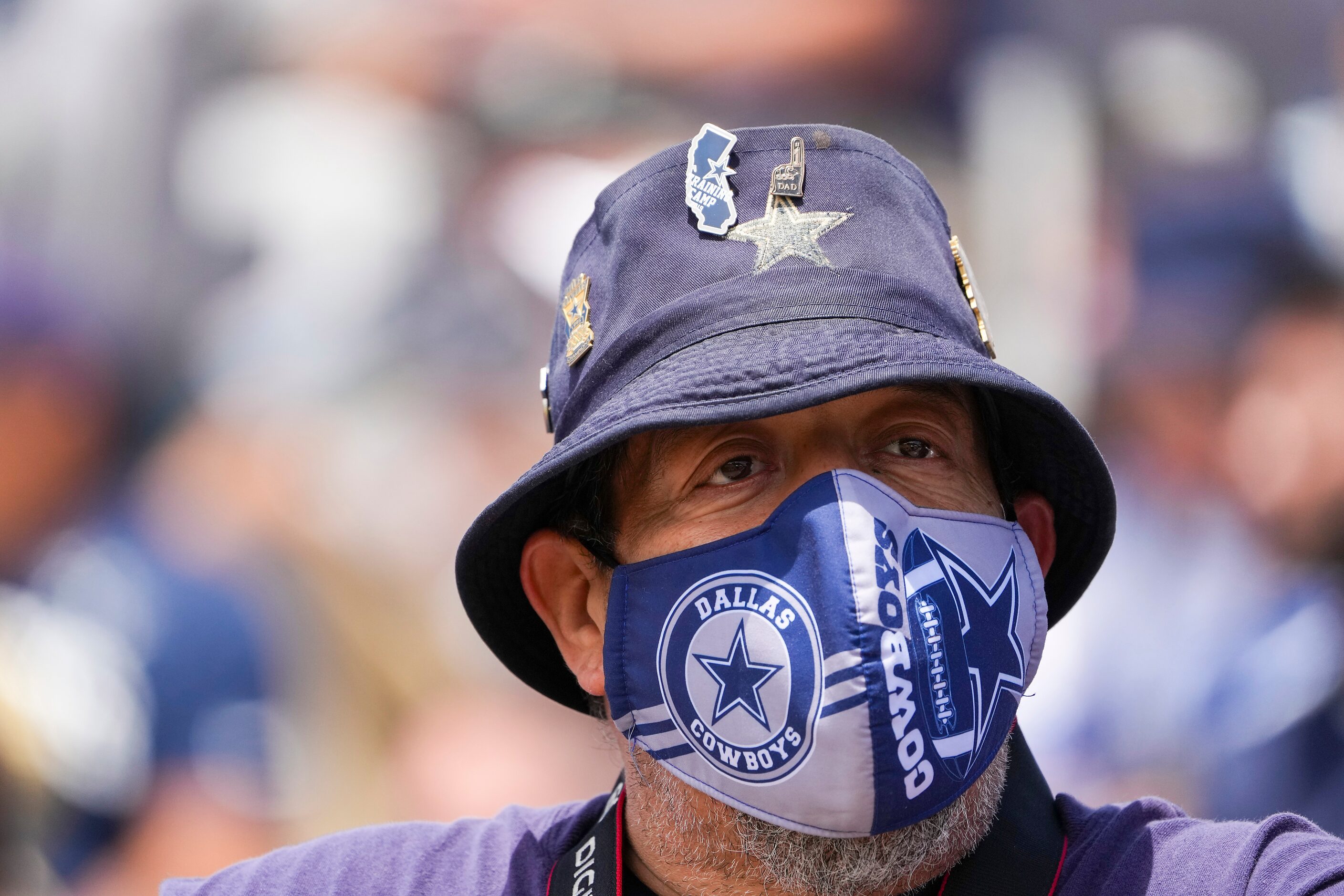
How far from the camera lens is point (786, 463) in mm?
2004

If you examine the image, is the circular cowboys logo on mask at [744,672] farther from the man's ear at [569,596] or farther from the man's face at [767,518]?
the man's ear at [569,596]

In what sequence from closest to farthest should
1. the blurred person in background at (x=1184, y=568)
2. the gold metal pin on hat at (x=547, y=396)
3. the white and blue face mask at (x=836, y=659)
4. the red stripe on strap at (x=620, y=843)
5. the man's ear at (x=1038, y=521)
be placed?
the white and blue face mask at (x=836, y=659) < the red stripe on strap at (x=620, y=843) < the man's ear at (x=1038, y=521) < the gold metal pin on hat at (x=547, y=396) < the blurred person in background at (x=1184, y=568)

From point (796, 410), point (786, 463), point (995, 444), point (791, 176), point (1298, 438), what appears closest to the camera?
point (796, 410)

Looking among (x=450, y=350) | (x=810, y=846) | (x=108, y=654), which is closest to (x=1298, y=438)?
(x=450, y=350)

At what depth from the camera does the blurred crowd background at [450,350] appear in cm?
507

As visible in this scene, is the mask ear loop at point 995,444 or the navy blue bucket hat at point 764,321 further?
the mask ear loop at point 995,444

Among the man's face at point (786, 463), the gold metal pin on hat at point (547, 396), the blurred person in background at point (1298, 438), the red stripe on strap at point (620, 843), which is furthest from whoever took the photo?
the blurred person in background at point (1298, 438)

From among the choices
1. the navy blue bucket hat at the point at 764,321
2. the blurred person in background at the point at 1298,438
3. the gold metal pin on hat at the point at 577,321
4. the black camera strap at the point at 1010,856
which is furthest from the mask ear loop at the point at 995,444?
the blurred person in background at the point at 1298,438

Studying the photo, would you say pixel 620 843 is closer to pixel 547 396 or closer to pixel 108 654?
pixel 547 396

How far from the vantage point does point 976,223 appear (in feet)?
18.0

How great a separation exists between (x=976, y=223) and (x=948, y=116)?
50 cm

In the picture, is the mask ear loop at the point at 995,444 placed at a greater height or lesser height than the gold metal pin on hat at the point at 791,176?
lesser

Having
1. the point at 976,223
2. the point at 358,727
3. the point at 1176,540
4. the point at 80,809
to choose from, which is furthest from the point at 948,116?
the point at 80,809

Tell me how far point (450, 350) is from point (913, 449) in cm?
363
